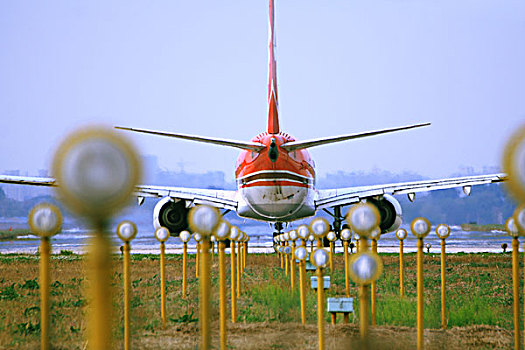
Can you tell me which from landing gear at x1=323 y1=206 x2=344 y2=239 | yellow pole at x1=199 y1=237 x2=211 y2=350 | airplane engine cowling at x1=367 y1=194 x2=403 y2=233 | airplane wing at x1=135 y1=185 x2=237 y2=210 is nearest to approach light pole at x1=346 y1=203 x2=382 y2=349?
yellow pole at x1=199 y1=237 x2=211 y2=350

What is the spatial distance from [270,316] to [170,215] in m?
14.3

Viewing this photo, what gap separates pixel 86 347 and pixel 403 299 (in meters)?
6.55

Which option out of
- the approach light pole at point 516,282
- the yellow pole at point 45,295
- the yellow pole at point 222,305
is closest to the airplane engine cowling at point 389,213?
the approach light pole at point 516,282

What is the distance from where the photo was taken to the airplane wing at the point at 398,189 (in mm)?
22359

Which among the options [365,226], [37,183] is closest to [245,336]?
[365,226]

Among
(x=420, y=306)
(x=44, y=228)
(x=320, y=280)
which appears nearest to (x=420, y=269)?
(x=420, y=306)

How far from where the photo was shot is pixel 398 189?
23.4 metres

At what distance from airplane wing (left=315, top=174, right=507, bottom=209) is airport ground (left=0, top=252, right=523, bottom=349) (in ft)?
17.6

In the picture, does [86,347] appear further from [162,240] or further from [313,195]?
[313,195]

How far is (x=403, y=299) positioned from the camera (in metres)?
12.0

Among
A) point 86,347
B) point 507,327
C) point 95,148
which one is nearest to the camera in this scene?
point 95,148

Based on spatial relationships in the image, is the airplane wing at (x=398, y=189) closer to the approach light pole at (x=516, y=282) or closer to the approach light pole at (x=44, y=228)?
the approach light pole at (x=516, y=282)

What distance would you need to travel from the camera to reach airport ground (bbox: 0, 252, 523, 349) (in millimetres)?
7871

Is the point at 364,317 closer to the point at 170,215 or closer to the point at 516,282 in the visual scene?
the point at 516,282
